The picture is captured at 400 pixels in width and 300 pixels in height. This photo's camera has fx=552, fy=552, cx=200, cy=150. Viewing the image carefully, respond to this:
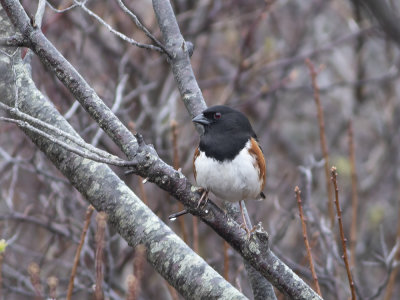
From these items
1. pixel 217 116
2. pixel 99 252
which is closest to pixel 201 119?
pixel 217 116

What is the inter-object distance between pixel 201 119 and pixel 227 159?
238 mm

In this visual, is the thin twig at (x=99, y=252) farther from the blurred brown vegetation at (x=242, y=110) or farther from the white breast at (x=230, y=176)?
the blurred brown vegetation at (x=242, y=110)

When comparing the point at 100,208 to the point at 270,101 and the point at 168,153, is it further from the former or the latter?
the point at 270,101

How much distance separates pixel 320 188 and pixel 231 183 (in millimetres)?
4248

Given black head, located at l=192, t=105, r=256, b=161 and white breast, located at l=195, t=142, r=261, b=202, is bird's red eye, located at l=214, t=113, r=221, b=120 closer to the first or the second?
black head, located at l=192, t=105, r=256, b=161

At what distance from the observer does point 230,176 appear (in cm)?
253

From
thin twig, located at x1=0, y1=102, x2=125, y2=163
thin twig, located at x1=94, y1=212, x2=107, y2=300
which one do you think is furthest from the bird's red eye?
thin twig, located at x1=94, y1=212, x2=107, y2=300

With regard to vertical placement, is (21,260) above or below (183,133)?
below

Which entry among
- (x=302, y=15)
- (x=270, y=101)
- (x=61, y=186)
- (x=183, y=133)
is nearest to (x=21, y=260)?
(x=61, y=186)

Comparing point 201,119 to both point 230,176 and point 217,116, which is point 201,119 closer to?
point 217,116

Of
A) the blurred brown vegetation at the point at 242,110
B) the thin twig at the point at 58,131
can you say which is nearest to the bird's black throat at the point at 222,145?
the blurred brown vegetation at the point at 242,110

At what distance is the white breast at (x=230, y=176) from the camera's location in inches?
98.5

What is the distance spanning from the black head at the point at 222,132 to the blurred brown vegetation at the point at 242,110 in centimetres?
52

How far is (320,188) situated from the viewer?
21.5 ft
